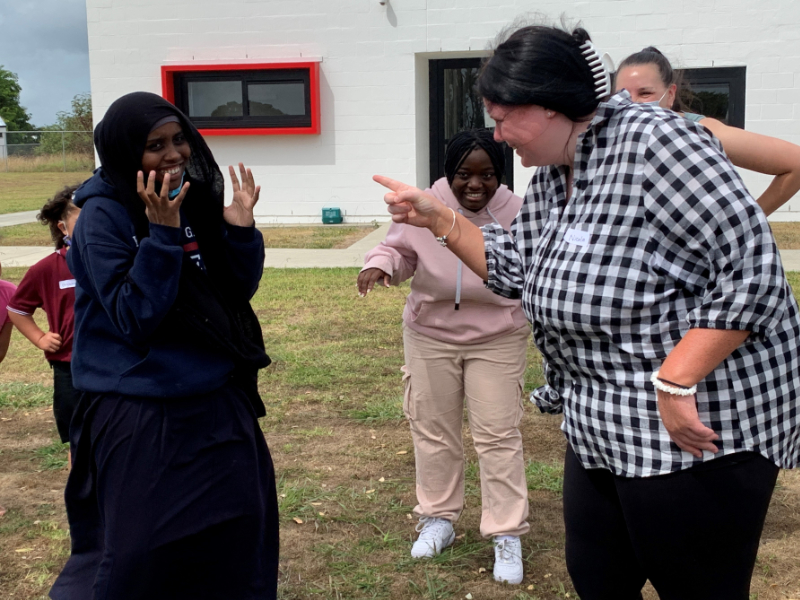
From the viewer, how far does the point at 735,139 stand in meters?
2.71

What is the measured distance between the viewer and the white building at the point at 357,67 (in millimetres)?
A: 13188

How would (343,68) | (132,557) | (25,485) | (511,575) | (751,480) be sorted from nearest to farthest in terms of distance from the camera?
(751,480) < (132,557) < (511,575) < (25,485) < (343,68)

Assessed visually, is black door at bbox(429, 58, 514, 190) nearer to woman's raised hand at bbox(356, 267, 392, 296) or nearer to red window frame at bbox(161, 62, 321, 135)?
red window frame at bbox(161, 62, 321, 135)

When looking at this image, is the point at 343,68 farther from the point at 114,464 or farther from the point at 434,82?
the point at 114,464

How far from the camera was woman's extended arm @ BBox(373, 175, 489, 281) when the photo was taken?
2.31 m

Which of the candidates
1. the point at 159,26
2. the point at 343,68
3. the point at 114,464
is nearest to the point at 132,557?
the point at 114,464

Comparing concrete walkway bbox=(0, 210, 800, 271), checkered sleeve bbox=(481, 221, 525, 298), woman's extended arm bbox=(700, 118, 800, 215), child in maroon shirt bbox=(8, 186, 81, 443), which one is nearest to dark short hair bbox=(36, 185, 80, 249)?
child in maroon shirt bbox=(8, 186, 81, 443)

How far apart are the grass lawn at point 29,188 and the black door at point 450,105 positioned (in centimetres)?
1021

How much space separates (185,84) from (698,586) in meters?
14.0

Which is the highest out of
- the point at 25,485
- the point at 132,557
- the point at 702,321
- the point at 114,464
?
the point at 702,321

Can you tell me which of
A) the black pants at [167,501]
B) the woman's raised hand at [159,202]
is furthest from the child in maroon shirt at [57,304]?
the woman's raised hand at [159,202]

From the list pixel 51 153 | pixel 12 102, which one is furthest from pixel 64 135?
pixel 12 102

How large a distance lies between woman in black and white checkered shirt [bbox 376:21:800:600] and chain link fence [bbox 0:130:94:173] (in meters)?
27.4

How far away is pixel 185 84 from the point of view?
47.7ft
